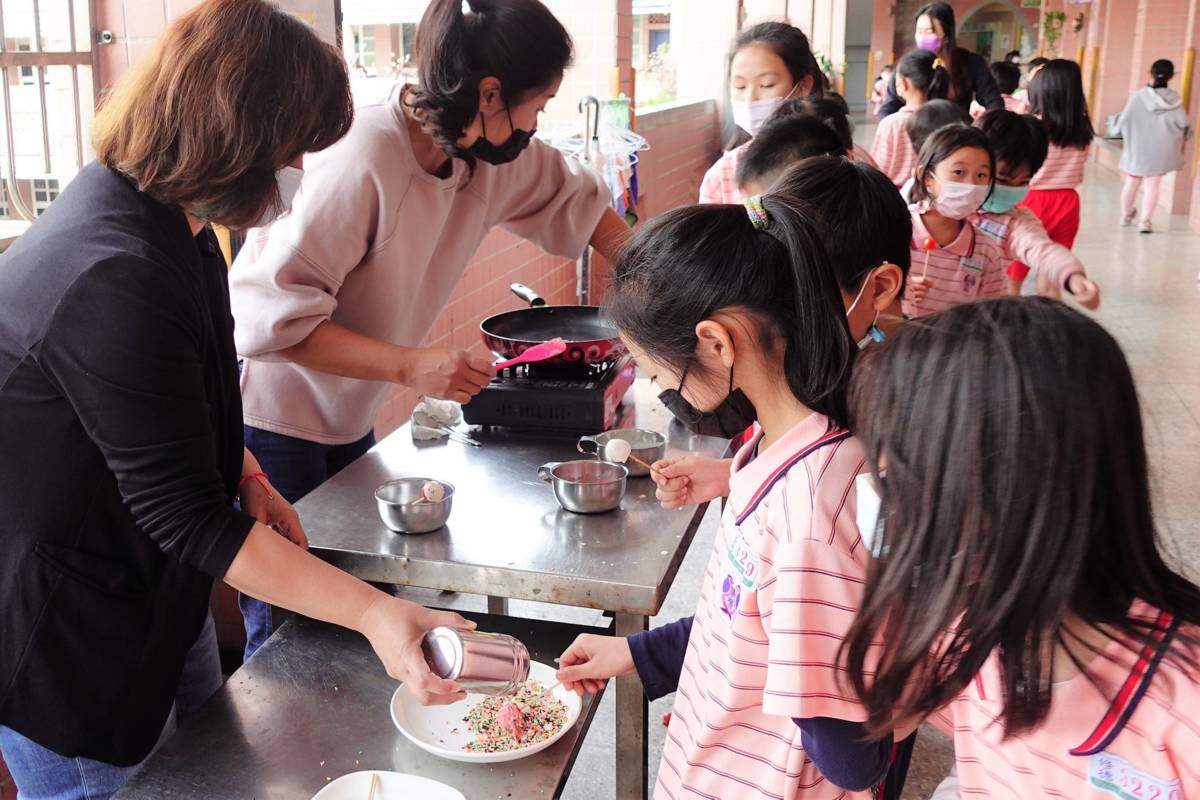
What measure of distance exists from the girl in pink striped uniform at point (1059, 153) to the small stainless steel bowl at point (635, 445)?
12.5 feet

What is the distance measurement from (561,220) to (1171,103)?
886 cm

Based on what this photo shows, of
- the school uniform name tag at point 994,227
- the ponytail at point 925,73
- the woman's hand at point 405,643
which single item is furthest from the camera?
the ponytail at point 925,73

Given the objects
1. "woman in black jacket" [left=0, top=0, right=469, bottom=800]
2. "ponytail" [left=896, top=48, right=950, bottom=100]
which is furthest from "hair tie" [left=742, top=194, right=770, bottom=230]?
"ponytail" [left=896, top=48, right=950, bottom=100]

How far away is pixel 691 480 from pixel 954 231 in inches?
67.3

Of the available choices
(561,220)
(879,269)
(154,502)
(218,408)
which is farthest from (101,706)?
(561,220)

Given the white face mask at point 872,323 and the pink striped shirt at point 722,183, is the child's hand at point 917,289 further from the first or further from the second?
the white face mask at point 872,323

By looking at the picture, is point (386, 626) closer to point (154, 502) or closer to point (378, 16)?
point (154, 502)

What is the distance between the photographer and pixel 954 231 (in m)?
3.00

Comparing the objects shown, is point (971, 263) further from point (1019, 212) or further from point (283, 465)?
point (283, 465)

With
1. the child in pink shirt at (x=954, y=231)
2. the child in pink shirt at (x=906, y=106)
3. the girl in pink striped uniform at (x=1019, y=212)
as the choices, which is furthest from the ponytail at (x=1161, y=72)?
the child in pink shirt at (x=954, y=231)

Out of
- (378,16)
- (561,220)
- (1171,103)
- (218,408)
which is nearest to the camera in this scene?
(218,408)

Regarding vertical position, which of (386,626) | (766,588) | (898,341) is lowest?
(386,626)

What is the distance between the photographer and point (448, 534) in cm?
166

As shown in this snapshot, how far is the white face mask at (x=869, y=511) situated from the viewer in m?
0.93
